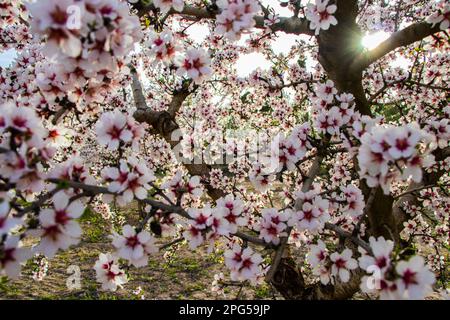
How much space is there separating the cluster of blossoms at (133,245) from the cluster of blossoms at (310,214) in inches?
41.4

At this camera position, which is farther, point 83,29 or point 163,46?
point 163,46

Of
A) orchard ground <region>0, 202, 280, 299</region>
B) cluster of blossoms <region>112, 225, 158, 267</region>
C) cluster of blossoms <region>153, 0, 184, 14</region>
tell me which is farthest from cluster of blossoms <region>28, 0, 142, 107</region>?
orchard ground <region>0, 202, 280, 299</region>

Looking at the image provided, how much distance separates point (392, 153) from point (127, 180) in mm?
1420

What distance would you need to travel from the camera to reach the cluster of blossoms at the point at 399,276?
146 centimetres

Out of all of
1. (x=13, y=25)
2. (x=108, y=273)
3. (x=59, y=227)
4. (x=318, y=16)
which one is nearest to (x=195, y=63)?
(x=318, y=16)

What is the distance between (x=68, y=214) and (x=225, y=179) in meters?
4.63

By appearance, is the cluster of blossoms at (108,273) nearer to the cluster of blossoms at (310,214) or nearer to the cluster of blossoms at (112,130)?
the cluster of blossoms at (112,130)

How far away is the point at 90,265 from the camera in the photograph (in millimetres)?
9938

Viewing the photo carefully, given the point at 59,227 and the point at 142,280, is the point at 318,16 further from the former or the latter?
the point at 142,280

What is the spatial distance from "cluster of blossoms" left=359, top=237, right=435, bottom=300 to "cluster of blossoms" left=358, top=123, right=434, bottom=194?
36cm

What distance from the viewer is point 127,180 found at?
192cm
